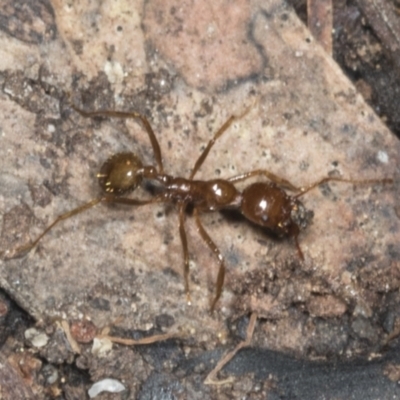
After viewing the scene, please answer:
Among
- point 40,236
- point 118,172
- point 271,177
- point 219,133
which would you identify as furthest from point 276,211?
point 40,236

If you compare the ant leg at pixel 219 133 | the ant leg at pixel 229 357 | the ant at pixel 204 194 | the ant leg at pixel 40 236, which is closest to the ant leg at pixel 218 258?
the ant at pixel 204 194

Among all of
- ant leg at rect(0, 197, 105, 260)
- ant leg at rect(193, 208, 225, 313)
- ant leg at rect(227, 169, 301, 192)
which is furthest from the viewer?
ant leg at rect(227, 169, 301, 192)

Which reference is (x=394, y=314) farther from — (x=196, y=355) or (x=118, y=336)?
(x=118, y=336)

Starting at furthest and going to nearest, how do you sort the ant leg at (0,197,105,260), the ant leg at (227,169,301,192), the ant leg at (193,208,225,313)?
1. the ant leg at (227,169,301,192)
2. the ant leg at (193,208,225,313)
3. the ant leg at (0,197,105,260)

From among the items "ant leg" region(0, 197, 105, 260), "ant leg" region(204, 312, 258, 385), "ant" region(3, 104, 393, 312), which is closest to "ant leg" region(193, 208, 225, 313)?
"ant" region(3, 104, 393, 312)

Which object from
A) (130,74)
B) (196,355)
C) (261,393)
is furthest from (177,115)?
(261,393)

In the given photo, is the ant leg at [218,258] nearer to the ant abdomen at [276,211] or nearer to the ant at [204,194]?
the ant at [204,194]

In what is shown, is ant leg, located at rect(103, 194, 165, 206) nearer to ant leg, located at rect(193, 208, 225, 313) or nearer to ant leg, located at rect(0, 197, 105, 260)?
ant leg, located at rect(0, 197, 105, 260)

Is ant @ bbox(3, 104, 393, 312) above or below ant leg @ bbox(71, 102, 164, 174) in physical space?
below
